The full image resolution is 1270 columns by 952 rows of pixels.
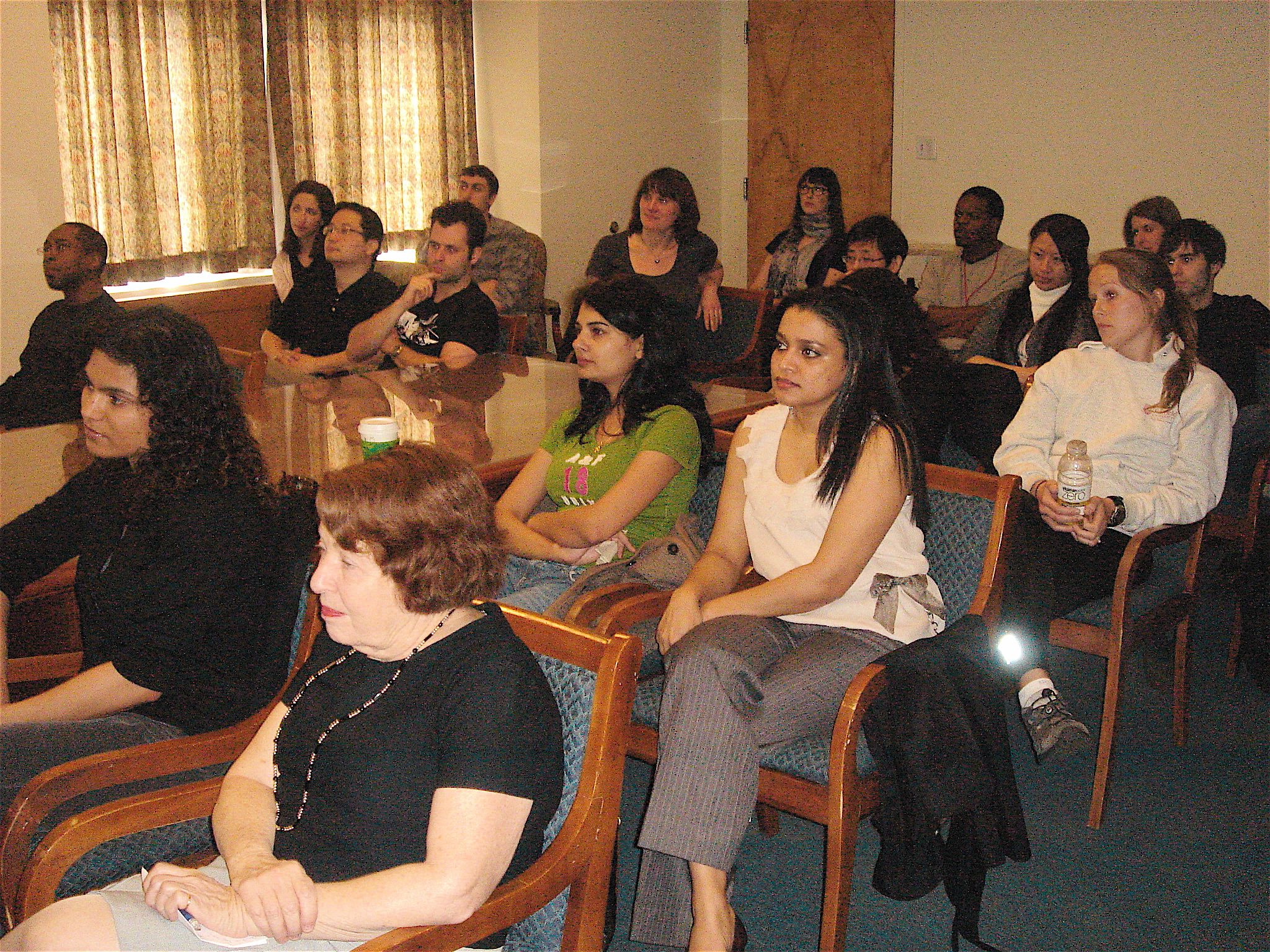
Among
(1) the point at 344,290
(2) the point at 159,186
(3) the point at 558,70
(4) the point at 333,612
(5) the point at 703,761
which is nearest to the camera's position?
(4) the point at 333,612

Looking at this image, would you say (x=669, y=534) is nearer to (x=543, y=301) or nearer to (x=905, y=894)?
(x=905, y=894)

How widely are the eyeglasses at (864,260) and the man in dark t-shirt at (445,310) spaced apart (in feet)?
4.80

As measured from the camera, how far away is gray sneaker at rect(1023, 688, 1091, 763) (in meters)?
2.70

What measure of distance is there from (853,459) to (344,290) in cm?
292

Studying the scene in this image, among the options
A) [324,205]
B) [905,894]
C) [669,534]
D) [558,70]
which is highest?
[558,70]

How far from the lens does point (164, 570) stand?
195cm

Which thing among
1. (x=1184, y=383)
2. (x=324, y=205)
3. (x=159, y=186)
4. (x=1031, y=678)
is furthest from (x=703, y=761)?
(x=159, y=186)

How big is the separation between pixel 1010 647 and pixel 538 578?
1074 mm

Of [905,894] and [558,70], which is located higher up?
[558,70]

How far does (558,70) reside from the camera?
23.1 ft

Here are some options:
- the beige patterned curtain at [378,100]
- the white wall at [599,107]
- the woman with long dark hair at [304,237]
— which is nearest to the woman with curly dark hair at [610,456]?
the woman with long dark hair at [304,237]

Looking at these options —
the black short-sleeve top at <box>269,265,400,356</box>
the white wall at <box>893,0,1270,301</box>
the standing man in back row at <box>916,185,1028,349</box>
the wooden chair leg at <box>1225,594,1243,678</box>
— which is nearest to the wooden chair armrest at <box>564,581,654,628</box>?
the wooden chair leg at <box>1225,594,1243,678</box>

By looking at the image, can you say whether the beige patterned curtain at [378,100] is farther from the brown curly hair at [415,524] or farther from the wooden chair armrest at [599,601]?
the brown curly hair at [415,524]

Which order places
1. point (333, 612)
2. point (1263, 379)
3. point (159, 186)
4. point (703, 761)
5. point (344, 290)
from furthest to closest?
1. point (159, 186)
2. point (344, 290)
3. point (1263, 379)
4. point (703, 761)
5. point (333, 612)
